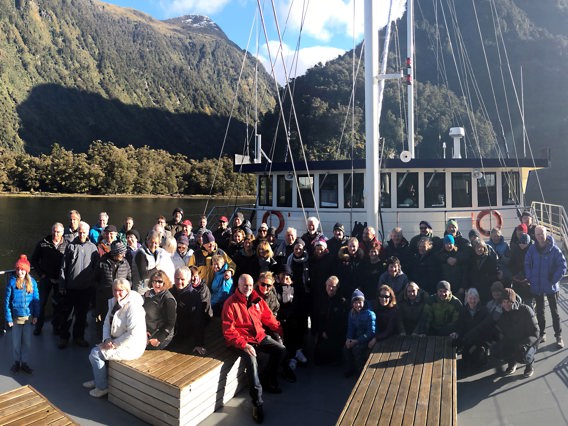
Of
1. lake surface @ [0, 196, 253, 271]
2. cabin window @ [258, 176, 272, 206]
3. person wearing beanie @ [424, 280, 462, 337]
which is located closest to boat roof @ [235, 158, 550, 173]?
cabin window @ [258, 176, 272, 206]

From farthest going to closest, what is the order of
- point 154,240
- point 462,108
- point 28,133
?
point 28,133 < point 462,108 < point 154,240

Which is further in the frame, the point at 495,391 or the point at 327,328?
the point at 327,328

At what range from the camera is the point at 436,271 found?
19.8ft

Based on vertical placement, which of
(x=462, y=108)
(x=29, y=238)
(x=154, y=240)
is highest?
(x=462, y=108)

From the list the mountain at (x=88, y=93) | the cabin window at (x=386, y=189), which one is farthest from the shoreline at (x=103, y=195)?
the cabin window at (x=386, y=189)

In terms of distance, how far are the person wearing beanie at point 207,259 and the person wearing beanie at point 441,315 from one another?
2.38 m

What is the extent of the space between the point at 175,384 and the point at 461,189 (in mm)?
7362

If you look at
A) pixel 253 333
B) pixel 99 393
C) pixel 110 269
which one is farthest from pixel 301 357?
pixel 110 269

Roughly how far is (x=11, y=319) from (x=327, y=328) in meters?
3.54

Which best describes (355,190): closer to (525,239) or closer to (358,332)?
(525,239)

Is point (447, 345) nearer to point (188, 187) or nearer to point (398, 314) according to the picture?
point (398, 314)

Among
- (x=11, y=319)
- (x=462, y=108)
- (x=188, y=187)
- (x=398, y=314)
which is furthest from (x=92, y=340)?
(x=188, y=187)

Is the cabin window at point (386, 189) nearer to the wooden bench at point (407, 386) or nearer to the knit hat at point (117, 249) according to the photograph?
the wooden bench at point (407, 386)

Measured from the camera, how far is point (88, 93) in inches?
5960
